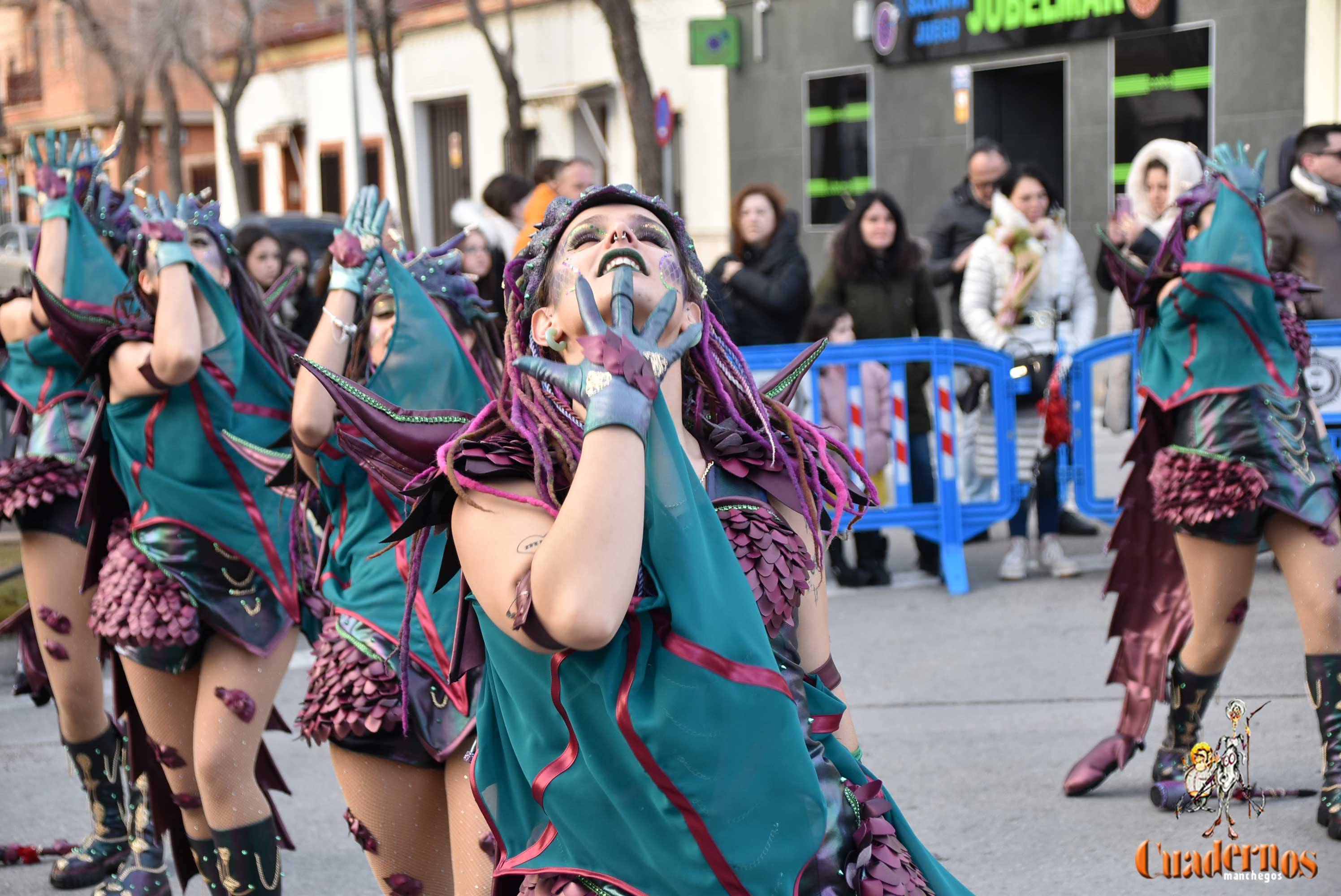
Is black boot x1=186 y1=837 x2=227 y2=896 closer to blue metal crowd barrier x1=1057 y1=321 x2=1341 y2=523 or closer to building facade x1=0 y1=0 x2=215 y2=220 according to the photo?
blue metal crowd barrier x1=1057 y1=321 x2=1341 y2=523

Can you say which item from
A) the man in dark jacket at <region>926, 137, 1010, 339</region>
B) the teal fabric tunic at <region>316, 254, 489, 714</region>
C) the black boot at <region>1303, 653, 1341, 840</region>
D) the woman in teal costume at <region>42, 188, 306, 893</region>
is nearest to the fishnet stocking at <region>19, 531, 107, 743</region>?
the woman in teal costume at <region>42, 188, 306, 893</region>

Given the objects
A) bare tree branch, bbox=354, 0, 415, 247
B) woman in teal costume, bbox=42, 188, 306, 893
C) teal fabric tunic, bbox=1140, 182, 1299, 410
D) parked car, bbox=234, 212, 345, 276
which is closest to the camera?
woman in teal costume, bbox=42, 188, 306, 893

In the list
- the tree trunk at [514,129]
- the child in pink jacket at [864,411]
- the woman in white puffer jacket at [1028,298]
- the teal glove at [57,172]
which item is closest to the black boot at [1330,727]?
the woman in white puffer jacket at [1028,298]

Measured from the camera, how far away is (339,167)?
3241 centimetres

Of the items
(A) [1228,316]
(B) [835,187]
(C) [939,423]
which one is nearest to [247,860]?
(A) [1228,316]

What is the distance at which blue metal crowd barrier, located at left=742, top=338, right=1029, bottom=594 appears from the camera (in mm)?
8180

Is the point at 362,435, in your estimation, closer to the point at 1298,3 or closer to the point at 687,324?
the point at 687,324

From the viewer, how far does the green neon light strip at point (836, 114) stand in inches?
760

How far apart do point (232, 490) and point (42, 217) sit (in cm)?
143

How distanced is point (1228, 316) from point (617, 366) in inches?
131

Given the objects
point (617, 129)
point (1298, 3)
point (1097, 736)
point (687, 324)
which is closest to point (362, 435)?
point (687, 324)

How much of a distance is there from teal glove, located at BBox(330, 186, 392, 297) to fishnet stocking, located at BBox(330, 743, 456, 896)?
1.20 m
